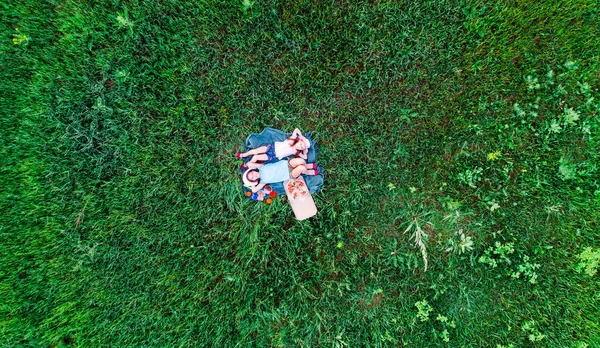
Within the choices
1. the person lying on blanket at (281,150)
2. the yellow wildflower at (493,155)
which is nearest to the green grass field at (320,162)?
the yellow wildflower at (493,155)

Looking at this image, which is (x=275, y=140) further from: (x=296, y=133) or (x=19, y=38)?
(x=19, y=38)

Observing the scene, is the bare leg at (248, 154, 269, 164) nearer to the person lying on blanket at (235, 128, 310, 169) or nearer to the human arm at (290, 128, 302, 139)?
the person lying on blanket at (235, 128, 310, 169)

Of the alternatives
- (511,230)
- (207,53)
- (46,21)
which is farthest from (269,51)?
(511,230)

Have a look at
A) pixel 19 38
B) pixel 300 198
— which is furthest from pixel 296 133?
pixel 19 38

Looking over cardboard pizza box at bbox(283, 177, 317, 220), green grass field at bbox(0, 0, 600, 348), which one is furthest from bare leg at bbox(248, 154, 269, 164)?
cardboard pizza box at bbox(283, 177, 317, 220)

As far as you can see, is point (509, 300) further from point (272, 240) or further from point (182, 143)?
point (182, 143)
